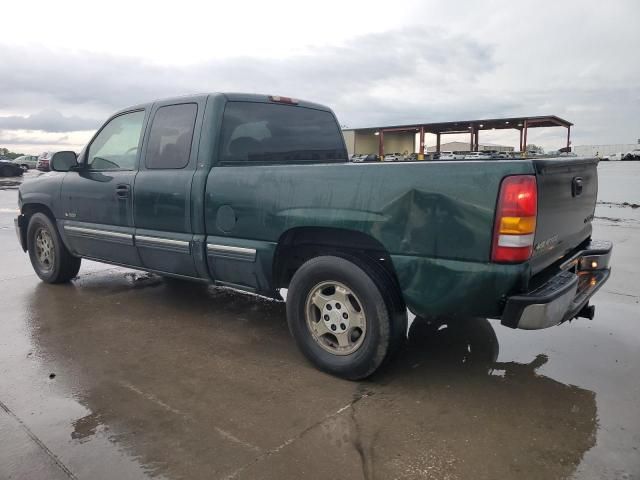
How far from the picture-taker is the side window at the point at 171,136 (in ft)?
13.9

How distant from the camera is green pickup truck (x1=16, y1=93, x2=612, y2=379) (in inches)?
109

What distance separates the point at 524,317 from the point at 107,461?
2.26 meters

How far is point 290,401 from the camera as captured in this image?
3.12 meters

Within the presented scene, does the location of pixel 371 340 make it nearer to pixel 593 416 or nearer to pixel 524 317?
pixel 524 317

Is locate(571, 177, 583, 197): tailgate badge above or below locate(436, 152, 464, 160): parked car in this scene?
below

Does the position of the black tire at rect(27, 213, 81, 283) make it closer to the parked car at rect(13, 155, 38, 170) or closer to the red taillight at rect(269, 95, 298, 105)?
the red taillight at rect(269, 95, 298, 105)

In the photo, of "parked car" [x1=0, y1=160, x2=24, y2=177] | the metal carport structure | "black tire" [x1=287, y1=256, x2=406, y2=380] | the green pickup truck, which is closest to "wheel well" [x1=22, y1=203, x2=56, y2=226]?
the green pickup truck

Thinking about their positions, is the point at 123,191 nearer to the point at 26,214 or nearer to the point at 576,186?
the point at 26,214

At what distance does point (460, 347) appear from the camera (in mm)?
3984

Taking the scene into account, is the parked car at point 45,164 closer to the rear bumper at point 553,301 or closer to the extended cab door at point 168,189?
the extended cab door at point 168,189

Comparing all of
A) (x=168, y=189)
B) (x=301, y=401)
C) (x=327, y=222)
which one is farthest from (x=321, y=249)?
(x=168, y=189)

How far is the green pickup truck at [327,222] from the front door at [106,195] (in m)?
0.02

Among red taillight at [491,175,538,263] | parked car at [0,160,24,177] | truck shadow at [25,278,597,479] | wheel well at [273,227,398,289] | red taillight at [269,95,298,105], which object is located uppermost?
red taillight at [269,95,298,105]

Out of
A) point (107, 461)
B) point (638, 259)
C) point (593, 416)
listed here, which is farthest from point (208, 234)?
point (638, 259)
